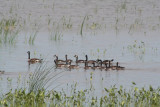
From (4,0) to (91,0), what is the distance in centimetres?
722

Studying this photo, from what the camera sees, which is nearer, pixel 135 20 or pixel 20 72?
pixel 20 72

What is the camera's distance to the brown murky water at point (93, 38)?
60.2 ft

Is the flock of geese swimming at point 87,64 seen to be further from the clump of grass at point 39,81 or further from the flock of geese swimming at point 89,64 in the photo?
the clump of grass at point 39,81

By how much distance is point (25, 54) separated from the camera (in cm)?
2355

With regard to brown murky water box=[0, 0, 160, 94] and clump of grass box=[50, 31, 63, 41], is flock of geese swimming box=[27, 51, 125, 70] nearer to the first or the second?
brown murky water box=[0, 0, 160, 94]

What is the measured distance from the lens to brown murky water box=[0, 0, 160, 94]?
18344 mm

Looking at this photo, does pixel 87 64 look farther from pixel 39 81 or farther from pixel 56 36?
pixel 56 36

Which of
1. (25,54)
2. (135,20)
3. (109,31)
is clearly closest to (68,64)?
(25,54)

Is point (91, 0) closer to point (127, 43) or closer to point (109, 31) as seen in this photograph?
point (109, 31)

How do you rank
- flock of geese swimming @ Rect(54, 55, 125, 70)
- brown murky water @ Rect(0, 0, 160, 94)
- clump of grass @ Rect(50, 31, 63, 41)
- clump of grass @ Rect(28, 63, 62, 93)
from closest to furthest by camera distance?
clump of grass @ Rect(28, 63, 62, 93) < brown murky water @ Rect(0, 0, 160, 94) < flock of geese swimming @ Rect(54, 55, 125, 70) < clump of grass @ Rect(50, 31, 63, 41)

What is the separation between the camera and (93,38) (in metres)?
29.0

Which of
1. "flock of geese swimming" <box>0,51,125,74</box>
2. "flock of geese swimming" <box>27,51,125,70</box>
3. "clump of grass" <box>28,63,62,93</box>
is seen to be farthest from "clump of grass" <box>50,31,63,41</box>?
"clump of grass" <box>28,63,62,93</box>

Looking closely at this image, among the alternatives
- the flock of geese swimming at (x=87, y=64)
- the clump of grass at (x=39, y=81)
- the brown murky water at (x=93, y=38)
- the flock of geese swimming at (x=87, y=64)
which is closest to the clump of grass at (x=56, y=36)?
the brown murky water at (x=93, y=38)

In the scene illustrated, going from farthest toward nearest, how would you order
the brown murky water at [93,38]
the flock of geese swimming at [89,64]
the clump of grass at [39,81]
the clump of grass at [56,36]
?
the clump of grass at [56,36]
the flock of geese swimming at [89,64]
the brown murky water at [93,38]
the clump of grass at [39,81]
